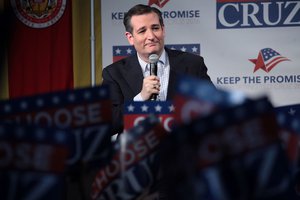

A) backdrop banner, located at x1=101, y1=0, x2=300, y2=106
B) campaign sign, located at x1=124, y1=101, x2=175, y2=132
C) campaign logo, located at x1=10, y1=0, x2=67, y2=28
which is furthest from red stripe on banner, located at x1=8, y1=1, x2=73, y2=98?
campaign sign, located at x1=124, y1=101, x2=175, y2=132

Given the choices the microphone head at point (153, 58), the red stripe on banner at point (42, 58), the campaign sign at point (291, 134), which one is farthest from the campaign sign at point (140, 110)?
the red stripe on banner at point (42, 58)

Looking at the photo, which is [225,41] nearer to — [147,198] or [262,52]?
[262,52]

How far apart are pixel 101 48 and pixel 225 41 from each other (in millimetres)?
825

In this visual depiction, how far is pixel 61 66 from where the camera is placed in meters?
3.55

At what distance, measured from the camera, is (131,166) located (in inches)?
29.7

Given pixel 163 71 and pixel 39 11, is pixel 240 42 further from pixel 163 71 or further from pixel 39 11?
pixel 163 71

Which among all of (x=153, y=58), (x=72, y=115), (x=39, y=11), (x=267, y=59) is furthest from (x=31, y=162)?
(x=39, y=11)

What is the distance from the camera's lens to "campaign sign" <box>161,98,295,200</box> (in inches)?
21.3

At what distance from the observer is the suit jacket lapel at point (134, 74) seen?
6.13 ft

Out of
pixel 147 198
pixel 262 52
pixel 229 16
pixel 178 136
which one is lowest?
pixel 147 198

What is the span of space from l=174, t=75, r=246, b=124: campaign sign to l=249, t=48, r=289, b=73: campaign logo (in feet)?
9.47

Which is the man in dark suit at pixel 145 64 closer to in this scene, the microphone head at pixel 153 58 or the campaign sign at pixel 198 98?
the microphone head at pixel 153 58

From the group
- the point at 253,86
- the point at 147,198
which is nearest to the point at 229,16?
the point at 253,86

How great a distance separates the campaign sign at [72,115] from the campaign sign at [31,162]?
10 centimetres
